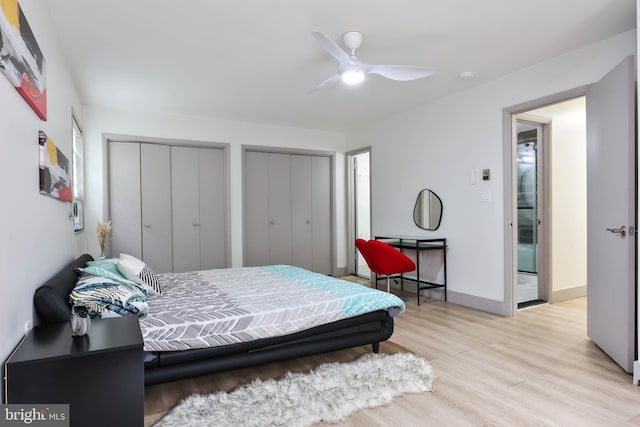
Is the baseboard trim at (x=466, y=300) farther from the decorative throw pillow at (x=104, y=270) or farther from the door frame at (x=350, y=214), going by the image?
the decorative throw pillow at (x=104, y=270)

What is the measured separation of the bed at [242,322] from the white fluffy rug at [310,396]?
16 centimetres

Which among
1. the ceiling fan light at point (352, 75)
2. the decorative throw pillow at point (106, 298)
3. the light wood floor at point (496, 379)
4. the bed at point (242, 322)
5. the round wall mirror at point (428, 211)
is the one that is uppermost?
the ceiling fan light at point (352, 75)

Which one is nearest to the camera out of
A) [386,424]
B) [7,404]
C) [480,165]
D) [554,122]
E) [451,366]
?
[7,404]

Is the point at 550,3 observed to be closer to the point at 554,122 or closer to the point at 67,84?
the point at 554,122

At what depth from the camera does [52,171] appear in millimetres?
2357

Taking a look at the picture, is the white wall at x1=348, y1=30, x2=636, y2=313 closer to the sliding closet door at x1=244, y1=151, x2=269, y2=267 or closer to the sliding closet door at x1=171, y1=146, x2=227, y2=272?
the sliding closet door at x1=244, y1=151, x2=269, y2=267

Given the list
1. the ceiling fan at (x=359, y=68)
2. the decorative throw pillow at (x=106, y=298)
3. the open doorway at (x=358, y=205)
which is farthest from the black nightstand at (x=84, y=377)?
the open doorway at (x=358, y=205)

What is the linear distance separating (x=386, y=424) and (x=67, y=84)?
3.75 metres

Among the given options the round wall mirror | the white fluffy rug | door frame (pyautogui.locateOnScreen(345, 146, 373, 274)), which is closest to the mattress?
the white fluffy rug

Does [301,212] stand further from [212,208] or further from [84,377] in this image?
[84,377]

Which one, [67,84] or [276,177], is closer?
[67,84]

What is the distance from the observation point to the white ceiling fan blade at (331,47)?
2408 millimetres

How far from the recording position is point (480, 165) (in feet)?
13.7

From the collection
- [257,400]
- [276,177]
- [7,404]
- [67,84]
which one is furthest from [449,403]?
[276,177]
